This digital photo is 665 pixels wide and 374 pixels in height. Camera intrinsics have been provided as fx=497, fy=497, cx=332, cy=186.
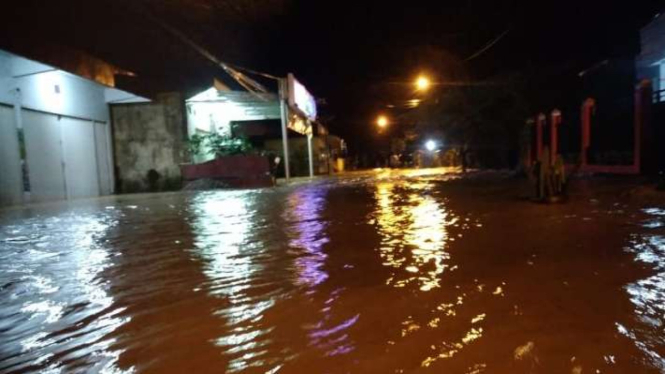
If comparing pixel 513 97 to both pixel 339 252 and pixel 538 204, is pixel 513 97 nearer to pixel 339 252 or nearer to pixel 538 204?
pixel 538 204

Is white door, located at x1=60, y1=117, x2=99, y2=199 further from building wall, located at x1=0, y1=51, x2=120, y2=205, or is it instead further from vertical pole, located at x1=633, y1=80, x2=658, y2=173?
vertical pole, located at x1=633, y1=80, x2=658, y2=173

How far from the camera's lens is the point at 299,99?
27.1 m

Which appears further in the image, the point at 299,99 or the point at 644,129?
the point at 299,99

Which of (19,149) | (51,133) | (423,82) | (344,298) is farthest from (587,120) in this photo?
(19,149)

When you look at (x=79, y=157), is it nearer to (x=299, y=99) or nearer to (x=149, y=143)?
(x=149, y=143)

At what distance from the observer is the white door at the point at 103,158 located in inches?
837

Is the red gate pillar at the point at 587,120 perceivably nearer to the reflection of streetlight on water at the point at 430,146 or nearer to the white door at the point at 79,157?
the white door at the point at 79,157

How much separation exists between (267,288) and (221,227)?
438cm

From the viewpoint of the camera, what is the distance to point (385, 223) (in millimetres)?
8758

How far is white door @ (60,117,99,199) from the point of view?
18828 mm

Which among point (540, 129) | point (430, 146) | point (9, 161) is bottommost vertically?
point (9, 161)

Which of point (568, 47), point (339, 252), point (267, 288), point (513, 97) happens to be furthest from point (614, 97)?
point (267, 288)

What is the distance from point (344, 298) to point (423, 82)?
23737mm

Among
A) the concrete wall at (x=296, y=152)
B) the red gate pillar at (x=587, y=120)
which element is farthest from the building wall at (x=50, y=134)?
the red gate pillar at (x=587, y=120)
